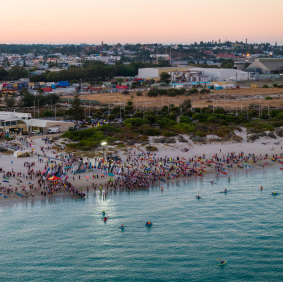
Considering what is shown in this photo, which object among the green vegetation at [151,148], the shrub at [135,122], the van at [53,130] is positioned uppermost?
the shrub at [135,122]

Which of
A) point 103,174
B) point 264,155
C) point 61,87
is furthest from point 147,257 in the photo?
point 61,87

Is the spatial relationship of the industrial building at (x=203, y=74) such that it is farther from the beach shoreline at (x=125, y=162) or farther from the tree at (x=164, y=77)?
the beach shoreline at (x=125, y=162)

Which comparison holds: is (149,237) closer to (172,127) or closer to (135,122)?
(172,127)

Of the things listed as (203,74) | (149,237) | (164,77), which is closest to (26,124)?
(149,237)

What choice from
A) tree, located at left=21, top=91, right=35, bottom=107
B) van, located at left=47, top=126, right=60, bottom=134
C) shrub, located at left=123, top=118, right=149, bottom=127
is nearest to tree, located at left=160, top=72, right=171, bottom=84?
tree, located at left=21, top=91, right=35, bottom=107

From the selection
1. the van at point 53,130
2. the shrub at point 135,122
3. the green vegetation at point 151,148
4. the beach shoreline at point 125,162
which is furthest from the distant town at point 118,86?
the beach shoreline at point 125,162

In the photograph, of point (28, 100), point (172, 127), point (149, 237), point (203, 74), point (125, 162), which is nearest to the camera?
point (149, 237)

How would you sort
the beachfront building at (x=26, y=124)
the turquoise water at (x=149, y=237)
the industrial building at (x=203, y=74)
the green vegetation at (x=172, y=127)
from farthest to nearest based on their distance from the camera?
the industrial building at (x=203, y=74) < the beachfront building at (x=26, y=124) < the green vegetation at (x=172, y=127) < the turquoise water at (x=149, y=237)

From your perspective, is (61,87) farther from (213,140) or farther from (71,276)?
(71,276)
